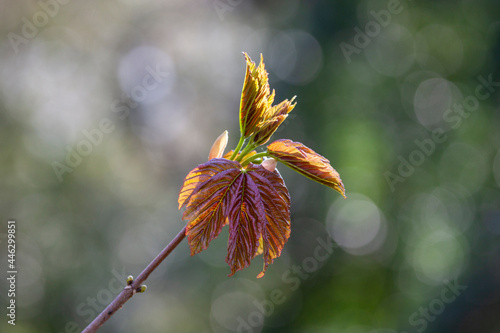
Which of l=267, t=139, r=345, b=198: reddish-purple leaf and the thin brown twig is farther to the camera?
l=267, t=139, r=345, b=198: reddish-purple leaf

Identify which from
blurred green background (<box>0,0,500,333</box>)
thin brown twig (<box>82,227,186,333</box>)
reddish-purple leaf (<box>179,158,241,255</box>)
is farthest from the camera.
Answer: blurred green background (<box>0,0,500,333</box>)

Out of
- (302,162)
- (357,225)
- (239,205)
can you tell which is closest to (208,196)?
(239,205)

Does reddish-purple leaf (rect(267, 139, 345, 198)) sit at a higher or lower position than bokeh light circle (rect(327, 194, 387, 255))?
lower

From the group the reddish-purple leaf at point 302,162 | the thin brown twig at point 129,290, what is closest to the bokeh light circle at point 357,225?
the reddish-purple leaf at point 302,162

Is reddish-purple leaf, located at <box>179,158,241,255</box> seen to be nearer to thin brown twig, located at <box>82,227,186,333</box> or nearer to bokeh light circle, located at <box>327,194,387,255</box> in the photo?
thin brown twig, located at <box>82,227,186,333</box>

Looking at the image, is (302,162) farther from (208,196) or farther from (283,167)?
(283,167)

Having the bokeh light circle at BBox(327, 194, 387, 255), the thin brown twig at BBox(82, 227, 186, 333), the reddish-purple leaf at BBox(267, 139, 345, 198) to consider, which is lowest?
the thin brown twig at BBox(82, 227, 186, 333)

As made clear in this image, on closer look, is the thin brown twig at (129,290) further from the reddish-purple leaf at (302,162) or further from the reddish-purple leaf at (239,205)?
the reddish-purple leaf at (302,162)

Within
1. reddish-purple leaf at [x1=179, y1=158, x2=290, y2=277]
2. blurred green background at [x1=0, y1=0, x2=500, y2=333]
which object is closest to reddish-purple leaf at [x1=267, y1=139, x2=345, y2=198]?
reddish-purple leaf at [x1=179, y1=158, x2=290, y2=277]

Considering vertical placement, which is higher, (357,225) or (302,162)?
(357,225)
